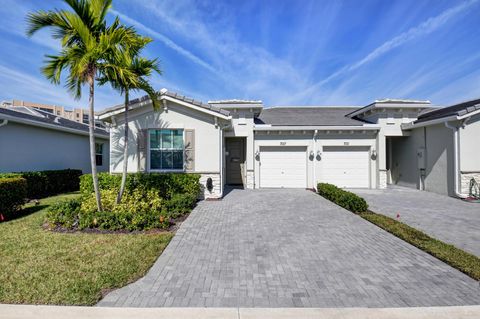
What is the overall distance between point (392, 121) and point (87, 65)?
14.2 metres

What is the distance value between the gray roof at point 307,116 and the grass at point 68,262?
34.1 ft

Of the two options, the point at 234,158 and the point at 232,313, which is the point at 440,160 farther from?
the point at 232,313

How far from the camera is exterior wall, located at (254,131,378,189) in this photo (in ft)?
43.6

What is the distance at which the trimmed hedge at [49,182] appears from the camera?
10328mm

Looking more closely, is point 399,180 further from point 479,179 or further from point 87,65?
point 87,65

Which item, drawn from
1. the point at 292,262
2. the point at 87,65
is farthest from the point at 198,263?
the point at 87,65

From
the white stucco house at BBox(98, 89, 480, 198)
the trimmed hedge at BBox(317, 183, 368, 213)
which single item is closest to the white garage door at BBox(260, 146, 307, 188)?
the white stucco house at BBox(98, 89, 480, 198)

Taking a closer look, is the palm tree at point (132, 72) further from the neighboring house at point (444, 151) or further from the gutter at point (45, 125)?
the neighboring house at point (444, 151)

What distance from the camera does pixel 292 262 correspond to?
434cm

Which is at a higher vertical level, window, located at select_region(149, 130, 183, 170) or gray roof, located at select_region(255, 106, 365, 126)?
gray roof, located at select_region(255, 106, 365, 126)

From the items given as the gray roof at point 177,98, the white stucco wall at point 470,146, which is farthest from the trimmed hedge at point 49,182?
the white stucco wall at point 470,146

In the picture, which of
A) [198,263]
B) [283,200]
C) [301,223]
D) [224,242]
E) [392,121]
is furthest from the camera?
[392,121]

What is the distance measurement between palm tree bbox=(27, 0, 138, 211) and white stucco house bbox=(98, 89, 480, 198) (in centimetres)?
340

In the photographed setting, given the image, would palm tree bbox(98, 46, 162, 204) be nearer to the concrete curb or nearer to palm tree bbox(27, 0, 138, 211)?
palm tree bbox(27, 0, 138, 211)
